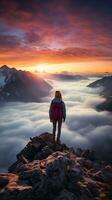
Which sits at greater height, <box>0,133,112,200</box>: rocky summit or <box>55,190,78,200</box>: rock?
<box>0,133,112,200</box>: rocky summit

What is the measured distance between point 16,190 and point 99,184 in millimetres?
5505

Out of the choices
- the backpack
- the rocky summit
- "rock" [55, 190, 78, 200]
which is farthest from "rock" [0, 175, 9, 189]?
the backpack

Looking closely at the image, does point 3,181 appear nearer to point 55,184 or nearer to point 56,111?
point 55,184

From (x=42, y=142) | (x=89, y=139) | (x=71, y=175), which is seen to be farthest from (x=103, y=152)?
(x=71, y=175)

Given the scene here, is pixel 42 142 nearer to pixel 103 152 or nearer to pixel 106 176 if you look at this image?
pixel 106 176

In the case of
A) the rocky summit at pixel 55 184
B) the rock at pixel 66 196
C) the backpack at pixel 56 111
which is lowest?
the rock at pixel 66 196

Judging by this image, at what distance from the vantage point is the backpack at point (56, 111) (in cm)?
2214

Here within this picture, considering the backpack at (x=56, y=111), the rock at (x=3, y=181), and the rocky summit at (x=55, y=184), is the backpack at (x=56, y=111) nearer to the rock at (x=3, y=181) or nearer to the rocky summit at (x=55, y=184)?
the rocky summit at (x=55, y=184)

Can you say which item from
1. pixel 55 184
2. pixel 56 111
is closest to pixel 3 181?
pixel 55 184

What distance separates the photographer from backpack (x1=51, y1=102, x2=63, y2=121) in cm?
2214

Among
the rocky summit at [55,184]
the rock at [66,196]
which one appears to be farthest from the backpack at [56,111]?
the rock at [66,196]

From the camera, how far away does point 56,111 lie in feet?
73.0

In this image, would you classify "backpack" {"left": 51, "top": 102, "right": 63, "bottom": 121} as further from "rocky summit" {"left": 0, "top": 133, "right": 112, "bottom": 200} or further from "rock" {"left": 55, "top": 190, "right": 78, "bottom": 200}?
"rock" {"left": 55, "top": 190, "right": 78, "bottom": 200}

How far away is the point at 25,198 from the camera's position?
13125 millimetres
